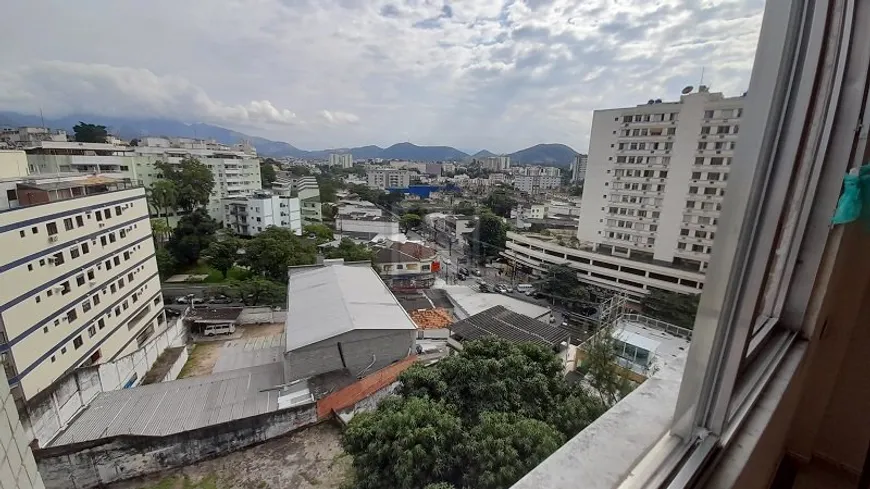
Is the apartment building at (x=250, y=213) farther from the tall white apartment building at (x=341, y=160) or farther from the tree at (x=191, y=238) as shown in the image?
the tall white apartment building at (x=341, y=160)

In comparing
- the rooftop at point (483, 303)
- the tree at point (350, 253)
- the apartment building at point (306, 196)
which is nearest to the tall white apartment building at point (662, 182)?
the rooftop at point (483, 303)

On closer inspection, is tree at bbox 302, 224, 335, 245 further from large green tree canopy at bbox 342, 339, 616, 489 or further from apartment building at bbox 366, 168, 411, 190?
apartment building at bbox 366, 168, 411, 190

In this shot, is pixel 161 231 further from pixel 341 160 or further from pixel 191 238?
pixel 341 160

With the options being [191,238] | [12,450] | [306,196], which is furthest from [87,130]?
[306,196]

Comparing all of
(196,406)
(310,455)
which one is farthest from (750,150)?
(196,406)

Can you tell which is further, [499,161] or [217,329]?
[499,161]

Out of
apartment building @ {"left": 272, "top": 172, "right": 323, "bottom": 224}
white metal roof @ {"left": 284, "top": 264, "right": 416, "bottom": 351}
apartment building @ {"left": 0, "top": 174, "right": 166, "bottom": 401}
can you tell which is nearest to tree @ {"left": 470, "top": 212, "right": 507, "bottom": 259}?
white metal roof @ {"left": 284, "top": 264, "right": 416, "bottom": 351}
